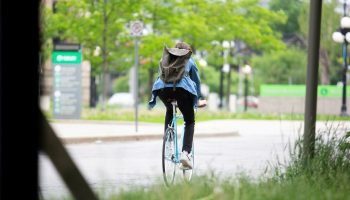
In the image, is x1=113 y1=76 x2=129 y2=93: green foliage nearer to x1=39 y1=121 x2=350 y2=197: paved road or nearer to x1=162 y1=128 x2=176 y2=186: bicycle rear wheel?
x1=39 y1=121 x2=350 y2=197: paved road

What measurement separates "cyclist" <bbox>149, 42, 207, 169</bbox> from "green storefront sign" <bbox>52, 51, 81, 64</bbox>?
1760 cm

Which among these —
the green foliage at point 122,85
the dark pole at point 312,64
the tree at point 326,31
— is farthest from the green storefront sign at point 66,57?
the green foliage at point 122,85

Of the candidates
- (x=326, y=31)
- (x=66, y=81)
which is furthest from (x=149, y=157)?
(x=326, y=31)

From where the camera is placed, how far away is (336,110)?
44.4m

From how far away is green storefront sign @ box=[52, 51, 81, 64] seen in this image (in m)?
27.8

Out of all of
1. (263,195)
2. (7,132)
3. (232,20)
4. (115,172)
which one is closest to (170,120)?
(115,172)

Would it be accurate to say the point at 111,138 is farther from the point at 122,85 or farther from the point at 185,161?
the point at 122,85

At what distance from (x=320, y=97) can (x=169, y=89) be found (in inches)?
1399

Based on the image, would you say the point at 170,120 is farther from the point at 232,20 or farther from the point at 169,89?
the point at 232,20

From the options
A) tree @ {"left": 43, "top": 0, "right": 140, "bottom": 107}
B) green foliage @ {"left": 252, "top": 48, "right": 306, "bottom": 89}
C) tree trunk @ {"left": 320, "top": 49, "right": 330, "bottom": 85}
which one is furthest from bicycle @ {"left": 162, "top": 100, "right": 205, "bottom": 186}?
green foliage @ {"left": 252, "top": 48, "right": 306, "bottom": 89}

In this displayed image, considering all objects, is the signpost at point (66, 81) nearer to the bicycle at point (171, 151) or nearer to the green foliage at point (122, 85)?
the bicycle at point (171, 151)

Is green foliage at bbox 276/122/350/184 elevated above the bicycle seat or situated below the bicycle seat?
below

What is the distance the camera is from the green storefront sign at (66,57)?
27766mm

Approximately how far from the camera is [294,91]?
1873 inches
